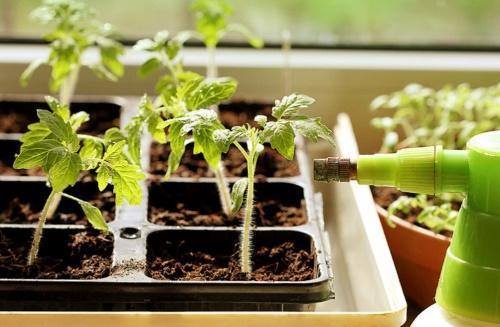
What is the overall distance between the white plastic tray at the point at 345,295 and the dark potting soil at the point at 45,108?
0.35 metres

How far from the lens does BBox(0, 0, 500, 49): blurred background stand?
140 cm

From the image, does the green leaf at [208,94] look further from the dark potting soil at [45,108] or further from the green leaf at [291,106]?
the dark potting soil at [45,108]

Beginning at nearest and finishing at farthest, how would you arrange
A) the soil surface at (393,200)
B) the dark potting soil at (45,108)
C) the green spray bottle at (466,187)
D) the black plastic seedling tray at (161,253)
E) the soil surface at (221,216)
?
the green spray bottle at (466,187) < the black plastic seedling tray at (161,253) < the soil surface at (221,216) < the soil surface at (393,200) < the dark potting soil at (45,108)

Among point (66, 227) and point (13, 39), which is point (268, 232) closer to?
point (66, 227)

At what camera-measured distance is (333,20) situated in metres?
1.41

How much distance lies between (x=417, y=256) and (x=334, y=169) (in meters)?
0.34

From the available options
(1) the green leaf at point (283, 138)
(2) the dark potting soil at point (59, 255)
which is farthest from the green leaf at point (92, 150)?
(1) the green leaf at point (283, 138)

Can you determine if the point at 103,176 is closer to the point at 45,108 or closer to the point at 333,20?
the point at 45,108

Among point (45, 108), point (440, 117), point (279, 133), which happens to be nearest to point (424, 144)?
point (440, 117)

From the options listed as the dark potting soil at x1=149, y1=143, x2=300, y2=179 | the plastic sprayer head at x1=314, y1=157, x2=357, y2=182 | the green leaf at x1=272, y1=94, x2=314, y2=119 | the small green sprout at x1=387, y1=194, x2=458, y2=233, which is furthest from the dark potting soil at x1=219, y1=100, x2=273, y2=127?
the plastic sprayer head at x1=314, y1=157, x2=357, y2=182

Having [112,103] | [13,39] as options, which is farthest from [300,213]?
[13,39]

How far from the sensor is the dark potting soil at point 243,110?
130cm

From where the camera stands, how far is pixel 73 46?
116cm

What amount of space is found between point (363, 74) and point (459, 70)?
155 millimetres
